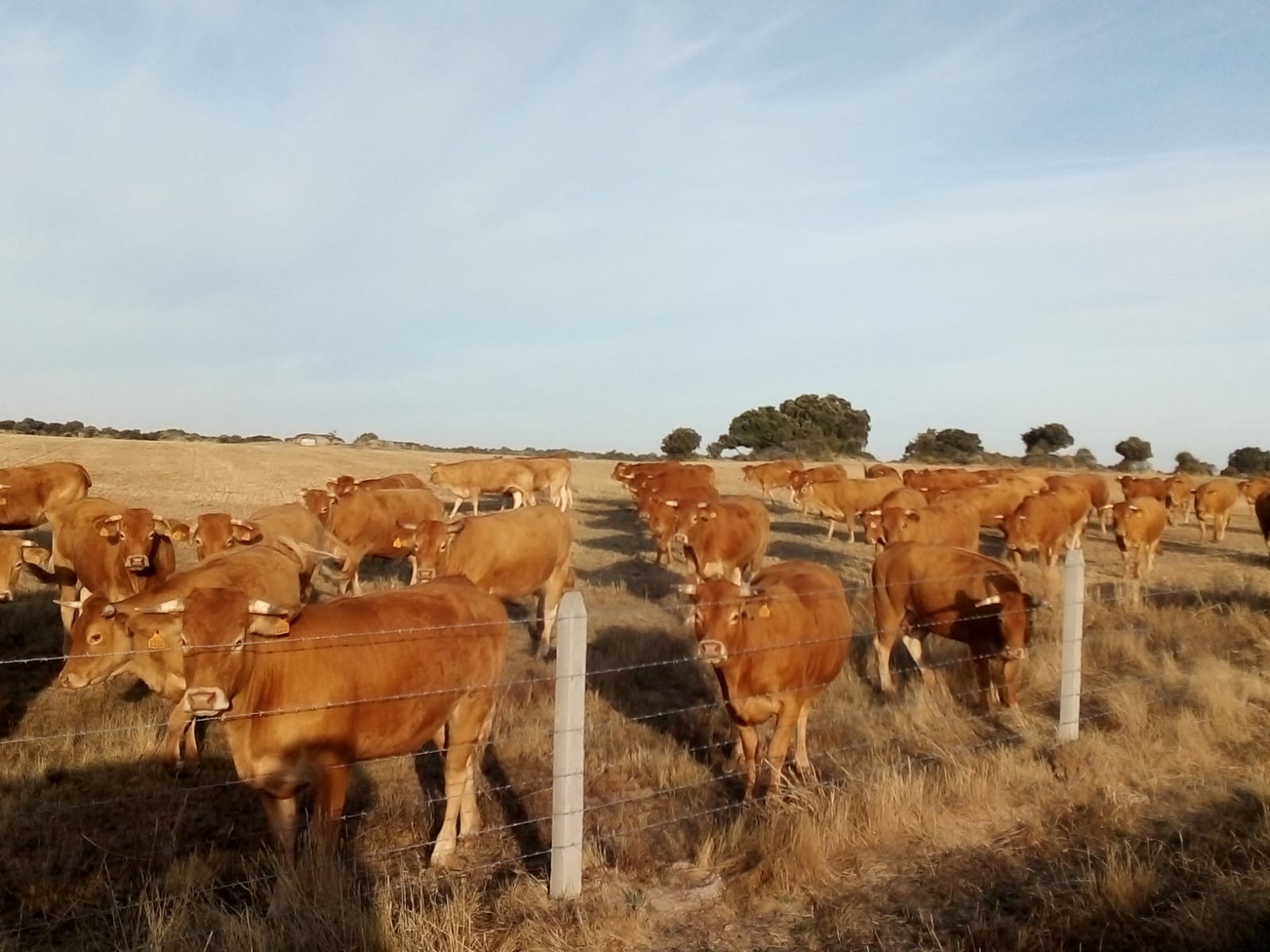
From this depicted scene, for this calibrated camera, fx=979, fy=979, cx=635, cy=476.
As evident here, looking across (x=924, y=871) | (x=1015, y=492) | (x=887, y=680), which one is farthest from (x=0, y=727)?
(x=1015, y=492)

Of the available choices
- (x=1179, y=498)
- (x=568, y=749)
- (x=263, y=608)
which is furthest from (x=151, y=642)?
(x=1179, y=498)

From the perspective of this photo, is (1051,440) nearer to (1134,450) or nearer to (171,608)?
(1134,450)

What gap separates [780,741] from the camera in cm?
712

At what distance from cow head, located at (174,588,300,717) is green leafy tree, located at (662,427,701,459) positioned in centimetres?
7967

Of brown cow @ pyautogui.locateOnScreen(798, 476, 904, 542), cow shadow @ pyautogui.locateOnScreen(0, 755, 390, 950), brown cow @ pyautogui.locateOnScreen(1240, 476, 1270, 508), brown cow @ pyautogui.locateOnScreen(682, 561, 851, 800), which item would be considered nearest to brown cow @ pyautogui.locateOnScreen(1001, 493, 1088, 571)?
brown cow @ pyautogui.locateOnScreen(798, 476, 904, 542)

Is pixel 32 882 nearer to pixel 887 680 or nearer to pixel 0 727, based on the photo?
pixel 0 727

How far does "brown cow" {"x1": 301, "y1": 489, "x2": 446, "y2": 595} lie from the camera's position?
15453 millimetres

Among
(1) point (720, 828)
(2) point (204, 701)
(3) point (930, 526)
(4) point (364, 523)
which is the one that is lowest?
(1) point (720, 828)

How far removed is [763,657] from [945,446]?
7615 cm

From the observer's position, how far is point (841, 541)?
2509 centimetres

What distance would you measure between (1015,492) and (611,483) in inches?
955

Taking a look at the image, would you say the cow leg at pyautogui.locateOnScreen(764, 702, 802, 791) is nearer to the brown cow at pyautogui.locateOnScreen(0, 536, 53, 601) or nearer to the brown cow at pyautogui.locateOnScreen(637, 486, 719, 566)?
the brown cow at pyautogui.locateOnScreen(0, 536, 53, 601)

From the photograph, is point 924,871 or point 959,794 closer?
point 924,871

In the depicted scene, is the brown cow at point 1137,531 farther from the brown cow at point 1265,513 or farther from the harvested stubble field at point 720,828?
the harvested stubble field at point 720,828
